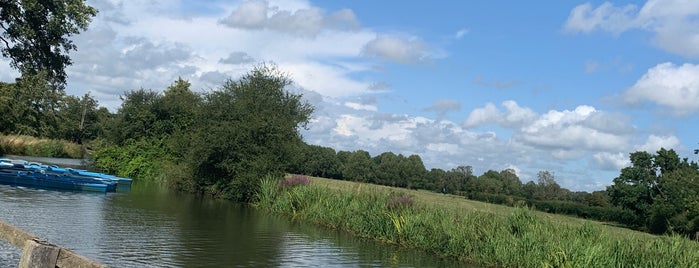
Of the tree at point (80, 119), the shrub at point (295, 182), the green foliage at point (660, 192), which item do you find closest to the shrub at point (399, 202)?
the shrub at point (295, 182)

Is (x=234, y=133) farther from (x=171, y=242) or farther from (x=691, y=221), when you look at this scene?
(x=691, y=221)

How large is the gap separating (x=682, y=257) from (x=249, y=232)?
1442 cm

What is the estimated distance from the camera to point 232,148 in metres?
35.5

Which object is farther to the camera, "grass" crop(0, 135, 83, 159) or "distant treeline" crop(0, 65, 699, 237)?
"grass" crop(0, 135, 83, 159)

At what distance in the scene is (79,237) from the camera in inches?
672

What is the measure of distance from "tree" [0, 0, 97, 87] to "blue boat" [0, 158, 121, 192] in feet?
A: 50.4

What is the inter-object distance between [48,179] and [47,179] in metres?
0.07

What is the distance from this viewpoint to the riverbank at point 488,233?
633 inches

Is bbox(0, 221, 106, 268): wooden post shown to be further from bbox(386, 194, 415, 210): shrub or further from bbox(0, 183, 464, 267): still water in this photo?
bbox(386, 194, 415, 210): shrub

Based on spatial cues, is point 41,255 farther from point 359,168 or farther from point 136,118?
point 359,168

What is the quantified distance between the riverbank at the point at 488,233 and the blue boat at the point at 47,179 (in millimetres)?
12780

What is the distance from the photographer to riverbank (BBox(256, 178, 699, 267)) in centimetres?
1608

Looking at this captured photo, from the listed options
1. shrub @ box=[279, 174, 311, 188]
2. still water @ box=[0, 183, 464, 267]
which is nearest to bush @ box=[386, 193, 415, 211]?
still water @ box=[0, 183, 464, 267]

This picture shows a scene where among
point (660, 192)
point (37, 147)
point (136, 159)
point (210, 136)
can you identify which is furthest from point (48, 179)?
point (660, 192)
